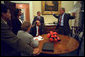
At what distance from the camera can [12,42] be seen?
43.5 inches

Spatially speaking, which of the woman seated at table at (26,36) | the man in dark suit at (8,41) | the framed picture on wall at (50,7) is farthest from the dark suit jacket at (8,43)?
the framed picture on wall at (50,7)

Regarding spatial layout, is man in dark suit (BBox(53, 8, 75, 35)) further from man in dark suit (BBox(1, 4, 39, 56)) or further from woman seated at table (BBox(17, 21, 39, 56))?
man in dark suit (BBox(1, 4, 39, 56))

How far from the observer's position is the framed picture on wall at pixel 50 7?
5320mm

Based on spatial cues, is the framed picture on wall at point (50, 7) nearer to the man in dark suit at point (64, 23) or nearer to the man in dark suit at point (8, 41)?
the man in dark suit at point (64, 23)

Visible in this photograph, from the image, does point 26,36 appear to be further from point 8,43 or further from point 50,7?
point 50,7

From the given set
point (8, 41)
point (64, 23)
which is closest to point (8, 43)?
point (8, 41)

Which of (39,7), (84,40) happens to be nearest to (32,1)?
(39,7)

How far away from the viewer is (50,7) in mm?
5355

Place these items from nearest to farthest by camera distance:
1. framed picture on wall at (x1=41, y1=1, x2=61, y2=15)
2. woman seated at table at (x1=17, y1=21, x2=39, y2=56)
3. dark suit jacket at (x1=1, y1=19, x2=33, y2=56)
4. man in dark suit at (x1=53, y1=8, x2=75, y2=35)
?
dark suit jacket at (x1=1, y1=19, x2=33, y2=56) < woman seated at table at (x1=17, y1=21, x2=39, y2=56) < man in dark suit at (x1=53, y1=8, x2=75, y2=35) < framed picture on wall at (x1=41, y1=1, x2=61, y2=15)

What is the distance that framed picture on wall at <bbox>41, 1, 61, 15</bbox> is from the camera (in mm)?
5320

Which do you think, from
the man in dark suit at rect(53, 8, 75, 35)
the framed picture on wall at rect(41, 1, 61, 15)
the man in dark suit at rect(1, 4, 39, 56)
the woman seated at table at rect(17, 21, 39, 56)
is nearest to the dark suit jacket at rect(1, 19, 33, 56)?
the man in dark suit at rect(1, 4, 39, 56)

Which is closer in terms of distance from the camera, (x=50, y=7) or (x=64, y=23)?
(x=64, y=23)

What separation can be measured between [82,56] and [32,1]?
13.5 feet

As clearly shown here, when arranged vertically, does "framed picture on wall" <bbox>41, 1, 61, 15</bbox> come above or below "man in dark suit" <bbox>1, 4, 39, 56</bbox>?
above
